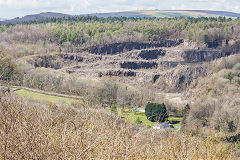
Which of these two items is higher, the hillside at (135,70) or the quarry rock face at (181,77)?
the hillside at (135,70)

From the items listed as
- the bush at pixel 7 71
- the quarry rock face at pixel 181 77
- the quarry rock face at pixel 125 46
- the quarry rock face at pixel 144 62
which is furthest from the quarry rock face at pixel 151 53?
the bush at pixel 7 71

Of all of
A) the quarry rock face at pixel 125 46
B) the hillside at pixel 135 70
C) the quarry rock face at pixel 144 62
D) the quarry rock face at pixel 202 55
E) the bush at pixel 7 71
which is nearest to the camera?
the hillside at pixel 135 70

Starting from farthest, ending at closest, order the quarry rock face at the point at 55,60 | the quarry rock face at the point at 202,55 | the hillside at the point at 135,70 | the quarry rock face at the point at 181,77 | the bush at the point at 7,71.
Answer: the quarry rock face at the point at 202,55 < the quarry rock face at the point at 55,60 < the quarry rock face at the point at 181,77 < the bush at the point at 7,71 < the hillside at the point at 135,70

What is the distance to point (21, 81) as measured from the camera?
31.5 meters

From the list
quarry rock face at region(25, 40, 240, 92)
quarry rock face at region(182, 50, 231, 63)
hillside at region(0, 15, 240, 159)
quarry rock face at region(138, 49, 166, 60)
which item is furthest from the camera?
quarry rock face at region(138, 49, 166, 60)

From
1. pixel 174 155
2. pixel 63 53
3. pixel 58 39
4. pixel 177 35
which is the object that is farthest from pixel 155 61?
pixel 174 155

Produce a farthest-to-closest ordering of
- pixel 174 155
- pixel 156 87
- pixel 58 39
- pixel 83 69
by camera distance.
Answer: pixel 58 39 < pixel 83 69 < pixel 156 87 < pixel 174 155

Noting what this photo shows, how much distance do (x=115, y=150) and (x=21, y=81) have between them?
26993 millimetres

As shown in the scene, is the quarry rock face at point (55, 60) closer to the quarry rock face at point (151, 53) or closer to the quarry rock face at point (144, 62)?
the quarry rock face at point (144, 62)

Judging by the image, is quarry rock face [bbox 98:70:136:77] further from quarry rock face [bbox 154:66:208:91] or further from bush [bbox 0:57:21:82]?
bush [bbox 0:57:21:82]

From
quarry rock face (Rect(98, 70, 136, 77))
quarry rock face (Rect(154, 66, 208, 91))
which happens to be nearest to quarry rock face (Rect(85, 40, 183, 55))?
quarry rock face (Rect(98, 70, 136, 77))

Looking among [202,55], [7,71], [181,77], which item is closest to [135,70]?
[181,77]

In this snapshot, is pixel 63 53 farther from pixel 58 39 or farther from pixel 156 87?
pixel 156 87

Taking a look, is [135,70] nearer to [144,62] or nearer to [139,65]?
[139,65]
